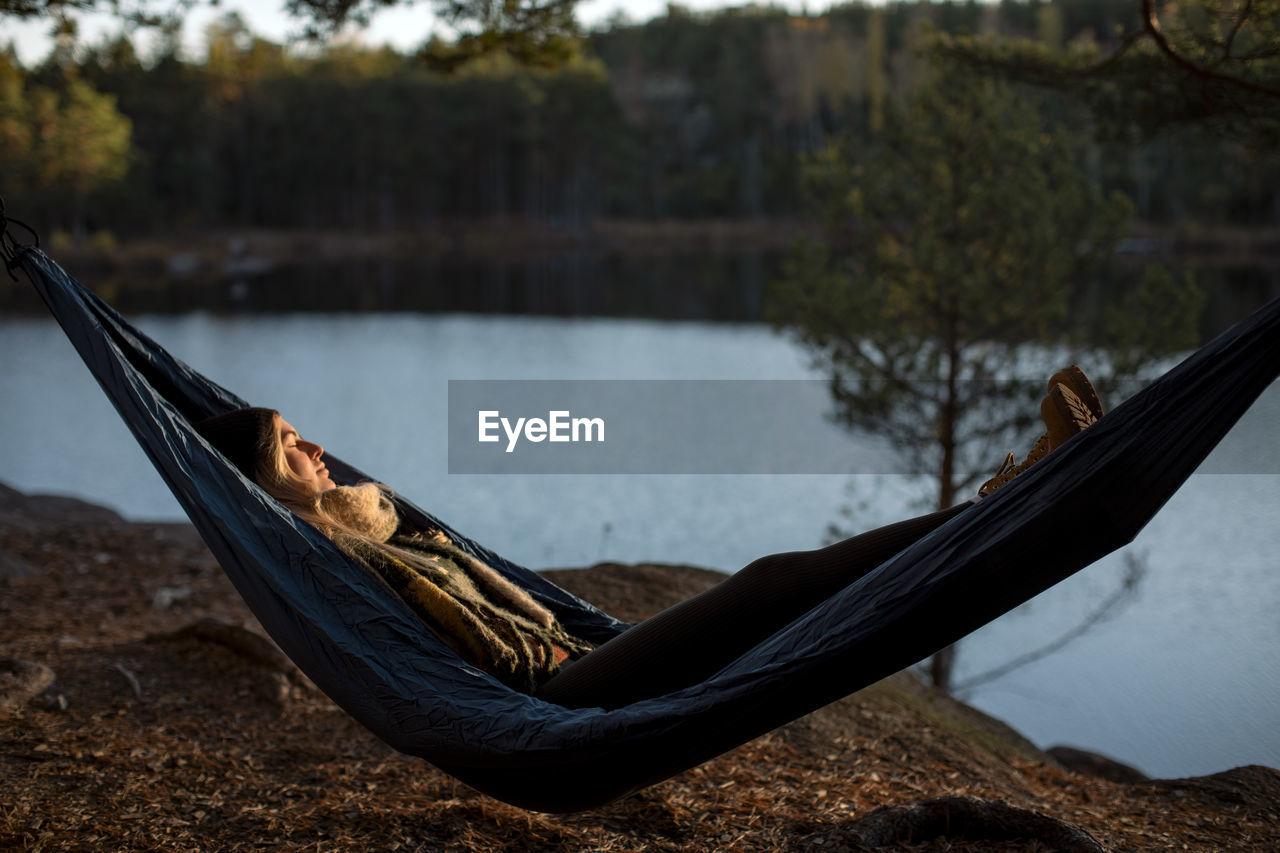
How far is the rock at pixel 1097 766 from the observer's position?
11.0ft

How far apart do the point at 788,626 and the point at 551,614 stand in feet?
1.96

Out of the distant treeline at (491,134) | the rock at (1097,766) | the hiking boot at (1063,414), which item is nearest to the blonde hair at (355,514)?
the hiking boot at (1063,414)

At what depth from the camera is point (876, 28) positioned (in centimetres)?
3450

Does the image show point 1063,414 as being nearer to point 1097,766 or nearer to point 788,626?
point 788,626

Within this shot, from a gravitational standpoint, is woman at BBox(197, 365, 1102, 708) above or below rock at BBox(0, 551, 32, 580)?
above

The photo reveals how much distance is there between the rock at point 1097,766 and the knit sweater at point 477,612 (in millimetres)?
2071

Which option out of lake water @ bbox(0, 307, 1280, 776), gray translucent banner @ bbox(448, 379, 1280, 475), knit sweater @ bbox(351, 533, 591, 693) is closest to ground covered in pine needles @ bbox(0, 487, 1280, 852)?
knit sweater @ bbox(351, 533, 591, 693)

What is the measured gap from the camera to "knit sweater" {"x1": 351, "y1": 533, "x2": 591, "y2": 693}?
5.69 ft

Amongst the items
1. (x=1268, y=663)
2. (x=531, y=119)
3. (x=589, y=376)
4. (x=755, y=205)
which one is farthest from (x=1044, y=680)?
(x=755, y=205)

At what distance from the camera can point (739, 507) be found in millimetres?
7551

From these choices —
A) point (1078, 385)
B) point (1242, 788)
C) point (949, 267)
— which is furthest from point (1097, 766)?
point (949, 267)

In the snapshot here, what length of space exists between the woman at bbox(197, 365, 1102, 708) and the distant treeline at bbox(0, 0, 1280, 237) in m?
21.0

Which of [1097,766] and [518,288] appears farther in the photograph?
[518,288]

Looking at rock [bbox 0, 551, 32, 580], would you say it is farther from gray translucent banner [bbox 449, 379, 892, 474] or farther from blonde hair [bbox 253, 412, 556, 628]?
gray translucent banner [bbox 449, 379, 892, 474]
